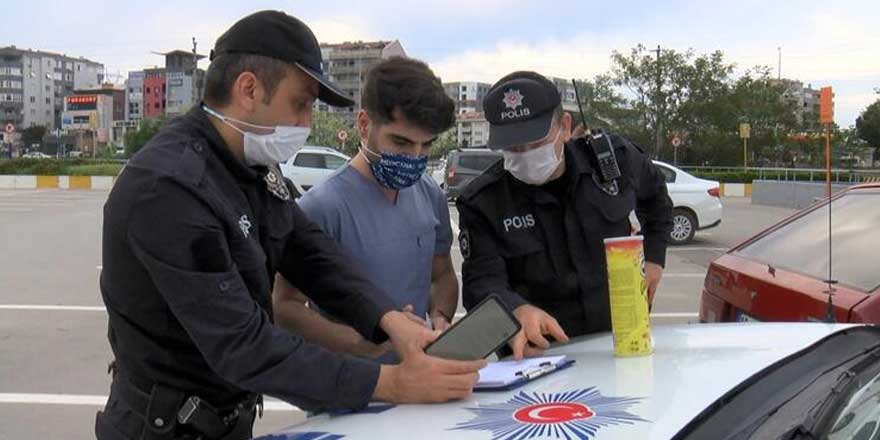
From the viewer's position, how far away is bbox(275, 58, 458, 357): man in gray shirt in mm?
2379

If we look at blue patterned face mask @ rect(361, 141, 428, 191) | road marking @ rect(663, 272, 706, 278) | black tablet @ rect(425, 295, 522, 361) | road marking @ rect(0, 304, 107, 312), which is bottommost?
road marking @ rect(0, 304, 107, 312)

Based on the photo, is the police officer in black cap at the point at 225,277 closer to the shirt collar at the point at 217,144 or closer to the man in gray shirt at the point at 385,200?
the shirt collar at the point at 217,144

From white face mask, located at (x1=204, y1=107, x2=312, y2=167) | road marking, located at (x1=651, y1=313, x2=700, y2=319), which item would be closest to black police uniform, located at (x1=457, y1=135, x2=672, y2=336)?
white face mask, located at (x1=204, y1=107, x2=312, y2=167)

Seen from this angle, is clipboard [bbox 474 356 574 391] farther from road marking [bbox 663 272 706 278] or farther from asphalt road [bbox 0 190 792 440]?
road marking [bbox 663 272 706 278]

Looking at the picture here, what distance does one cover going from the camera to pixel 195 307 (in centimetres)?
155

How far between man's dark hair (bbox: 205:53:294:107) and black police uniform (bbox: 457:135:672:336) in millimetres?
1120

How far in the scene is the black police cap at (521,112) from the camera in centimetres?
264

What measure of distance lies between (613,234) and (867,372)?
3.81 feet

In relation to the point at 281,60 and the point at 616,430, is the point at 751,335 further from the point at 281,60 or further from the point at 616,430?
the point at 281,60

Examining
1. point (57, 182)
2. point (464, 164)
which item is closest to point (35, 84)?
point (57, 182)

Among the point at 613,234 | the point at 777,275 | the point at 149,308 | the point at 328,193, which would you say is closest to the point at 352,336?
the point at 328,193

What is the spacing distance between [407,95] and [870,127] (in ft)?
133

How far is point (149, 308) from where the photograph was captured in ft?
5.39

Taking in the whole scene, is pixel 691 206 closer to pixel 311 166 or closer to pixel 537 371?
pixel 311 166
